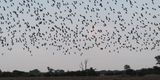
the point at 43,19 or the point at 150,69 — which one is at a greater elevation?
the point at 150,69

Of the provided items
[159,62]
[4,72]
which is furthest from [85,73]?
[159,62]

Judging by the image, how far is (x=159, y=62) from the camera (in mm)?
144875

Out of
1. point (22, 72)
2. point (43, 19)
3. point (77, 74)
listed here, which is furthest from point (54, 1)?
point (22, 72)

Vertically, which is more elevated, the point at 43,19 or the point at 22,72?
the point at 22,72

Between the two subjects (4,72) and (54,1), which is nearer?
(54,1)

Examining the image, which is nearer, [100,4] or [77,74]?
[100,4]

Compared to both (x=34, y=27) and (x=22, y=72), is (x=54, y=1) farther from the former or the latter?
(x=22, y=72)

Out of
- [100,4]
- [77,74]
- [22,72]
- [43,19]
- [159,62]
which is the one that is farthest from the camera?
[159,62]

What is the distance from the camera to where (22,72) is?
121m

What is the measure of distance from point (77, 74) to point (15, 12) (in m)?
81.9

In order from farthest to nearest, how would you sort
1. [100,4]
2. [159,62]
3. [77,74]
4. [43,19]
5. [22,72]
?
[159,62], [22,72], [77,74], [43,19], [100,4]

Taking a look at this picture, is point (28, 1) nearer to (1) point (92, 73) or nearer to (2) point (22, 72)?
(1) point (92, 73)

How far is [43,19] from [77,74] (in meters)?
82.3

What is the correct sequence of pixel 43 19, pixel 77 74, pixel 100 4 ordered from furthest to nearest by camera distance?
pixel 77 74
pixel 43 19
pixel 100 4
